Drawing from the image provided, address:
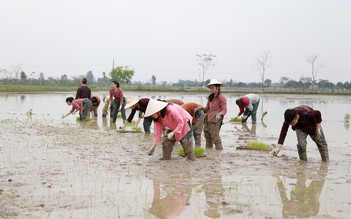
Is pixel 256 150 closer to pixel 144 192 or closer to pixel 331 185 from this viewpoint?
pixel 331 185

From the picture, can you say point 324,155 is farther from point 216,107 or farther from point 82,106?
point 82,106

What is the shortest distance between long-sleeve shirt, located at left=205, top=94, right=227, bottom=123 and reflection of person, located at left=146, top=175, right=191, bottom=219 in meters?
3.49

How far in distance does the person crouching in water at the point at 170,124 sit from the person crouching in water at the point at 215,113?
5.00 feet

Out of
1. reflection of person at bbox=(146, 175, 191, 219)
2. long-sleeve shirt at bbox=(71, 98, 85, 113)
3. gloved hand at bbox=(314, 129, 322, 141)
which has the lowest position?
reflection of person at bbox=(146, 175, 191, 219)

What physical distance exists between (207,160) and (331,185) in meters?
2.47

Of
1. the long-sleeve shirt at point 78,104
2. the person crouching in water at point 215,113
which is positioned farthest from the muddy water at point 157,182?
the long-sleeve shirt at point 78,104

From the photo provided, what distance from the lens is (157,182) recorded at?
6.20 metres

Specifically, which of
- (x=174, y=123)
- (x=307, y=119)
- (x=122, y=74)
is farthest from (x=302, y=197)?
(x=122, y=74)

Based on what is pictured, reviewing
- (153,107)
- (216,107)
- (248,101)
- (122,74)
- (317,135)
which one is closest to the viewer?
(153,107)

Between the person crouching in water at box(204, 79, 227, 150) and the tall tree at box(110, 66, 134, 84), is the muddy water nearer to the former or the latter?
the person crouching in water at box(204, 79, 227, 150)

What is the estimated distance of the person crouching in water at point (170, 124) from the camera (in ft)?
24.4

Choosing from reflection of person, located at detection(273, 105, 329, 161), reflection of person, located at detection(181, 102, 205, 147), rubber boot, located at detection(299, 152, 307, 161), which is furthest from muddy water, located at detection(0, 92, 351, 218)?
reflection of person, located at detection(181, 102, 205, 147)

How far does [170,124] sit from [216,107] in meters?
2.10

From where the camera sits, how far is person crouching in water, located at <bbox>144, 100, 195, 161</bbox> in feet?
24.4
